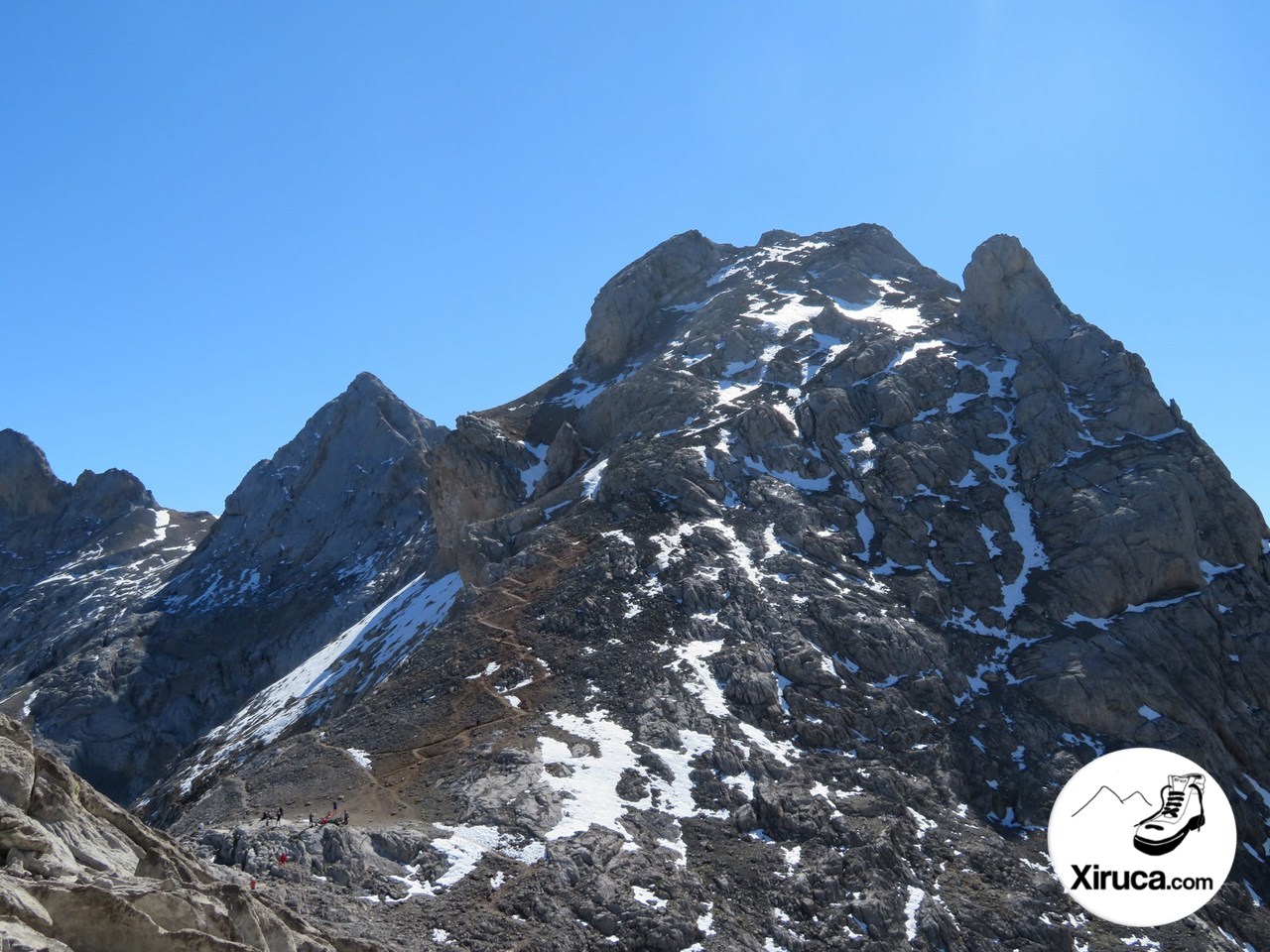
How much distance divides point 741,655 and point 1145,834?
990 inches

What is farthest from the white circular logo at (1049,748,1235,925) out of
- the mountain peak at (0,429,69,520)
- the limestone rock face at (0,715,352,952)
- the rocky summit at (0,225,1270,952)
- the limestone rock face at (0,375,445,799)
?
the mountain peak at (0,429,69,520)

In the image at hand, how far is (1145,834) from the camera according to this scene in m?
31.6

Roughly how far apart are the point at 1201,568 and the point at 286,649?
86.7 m

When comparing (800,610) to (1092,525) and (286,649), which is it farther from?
(286,649)

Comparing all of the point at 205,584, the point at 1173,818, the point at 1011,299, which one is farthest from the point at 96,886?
the point at 205,584

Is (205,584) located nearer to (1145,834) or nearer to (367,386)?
(367,386)

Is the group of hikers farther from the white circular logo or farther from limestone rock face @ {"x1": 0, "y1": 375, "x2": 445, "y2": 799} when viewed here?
limestone rock face @ {"x1": 0, "y1": 375, "x2": 445, "y2": 799}

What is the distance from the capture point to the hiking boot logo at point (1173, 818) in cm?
3180

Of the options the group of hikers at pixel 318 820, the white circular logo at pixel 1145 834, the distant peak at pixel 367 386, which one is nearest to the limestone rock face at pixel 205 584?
the distant peak at pixel 367 386

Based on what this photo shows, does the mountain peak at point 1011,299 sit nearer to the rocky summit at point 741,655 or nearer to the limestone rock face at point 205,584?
the rocky summit at point 741,655

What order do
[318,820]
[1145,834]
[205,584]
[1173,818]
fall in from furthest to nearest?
[205,584] < [318,820] < [1173,818] < [1145,834]

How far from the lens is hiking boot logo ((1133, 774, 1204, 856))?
1252 inches

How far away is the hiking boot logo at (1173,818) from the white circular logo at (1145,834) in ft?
0.10

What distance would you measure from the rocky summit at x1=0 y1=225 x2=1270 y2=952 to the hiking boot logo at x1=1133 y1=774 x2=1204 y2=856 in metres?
9.54
